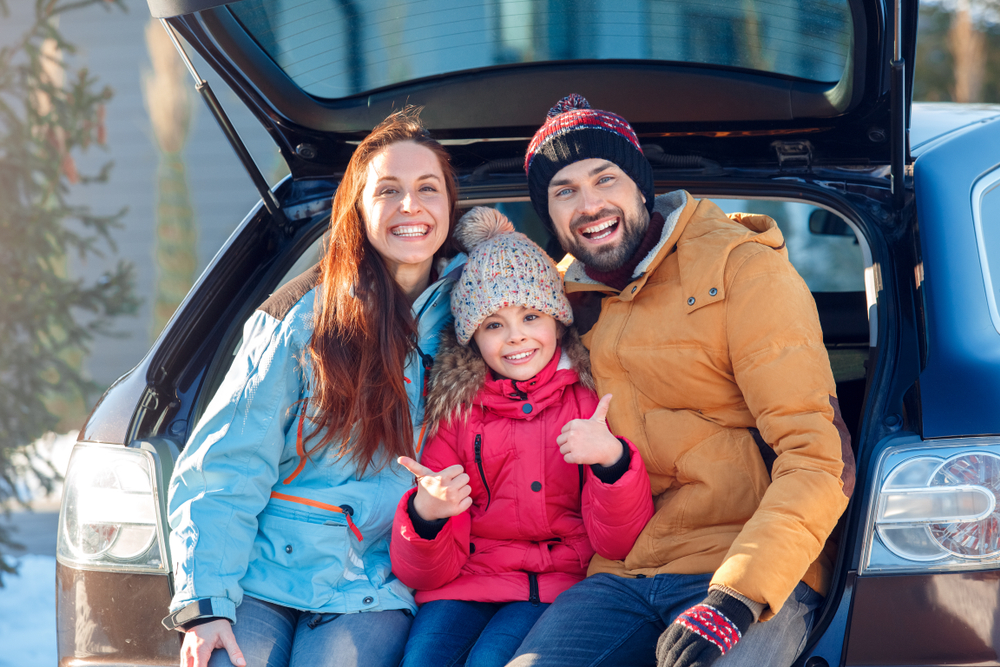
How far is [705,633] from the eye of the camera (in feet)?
5.33

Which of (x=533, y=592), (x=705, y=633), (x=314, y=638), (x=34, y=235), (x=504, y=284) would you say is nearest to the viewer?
(x=705, y=633)

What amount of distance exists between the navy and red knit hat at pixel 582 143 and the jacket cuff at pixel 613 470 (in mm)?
760

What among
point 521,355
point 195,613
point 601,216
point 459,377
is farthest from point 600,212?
point 195,613

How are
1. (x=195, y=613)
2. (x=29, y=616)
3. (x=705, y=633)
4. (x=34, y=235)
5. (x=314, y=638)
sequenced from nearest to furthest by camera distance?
(x=705, y=633)
(x=195, y=613)
(x=314, y=638)
(x=29, y=616)
(x=34, y=235)

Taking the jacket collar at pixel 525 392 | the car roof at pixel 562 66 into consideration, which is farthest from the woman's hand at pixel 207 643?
the car roof at pixel 562 66

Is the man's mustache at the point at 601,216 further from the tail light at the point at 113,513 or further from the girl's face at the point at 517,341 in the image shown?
the tail light at the point at 113,513

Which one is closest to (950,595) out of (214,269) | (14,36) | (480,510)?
(480,510)

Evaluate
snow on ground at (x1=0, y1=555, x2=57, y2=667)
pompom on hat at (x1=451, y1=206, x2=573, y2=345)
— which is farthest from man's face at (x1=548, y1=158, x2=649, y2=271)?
snow on ground at (x1=0, y1=555, x2=57, y2=667)

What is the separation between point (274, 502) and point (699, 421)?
1.02 meters

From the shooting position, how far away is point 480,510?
2166mm

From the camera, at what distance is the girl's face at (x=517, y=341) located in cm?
219

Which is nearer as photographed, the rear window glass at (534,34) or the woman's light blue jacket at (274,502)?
the woman's light blue jacket at (274,502)

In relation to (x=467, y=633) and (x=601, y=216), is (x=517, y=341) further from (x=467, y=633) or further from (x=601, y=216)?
(x=467, y=633)

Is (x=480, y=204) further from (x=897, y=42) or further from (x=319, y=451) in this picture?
(x=897, y=42)
